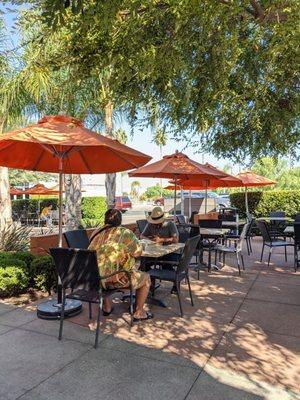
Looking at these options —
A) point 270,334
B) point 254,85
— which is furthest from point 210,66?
point 270,334

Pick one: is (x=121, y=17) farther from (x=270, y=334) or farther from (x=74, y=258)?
(x=270, y=334)

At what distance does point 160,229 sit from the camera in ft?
21.0

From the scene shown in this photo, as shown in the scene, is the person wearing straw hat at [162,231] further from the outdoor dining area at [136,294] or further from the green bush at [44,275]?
the green bush at [44,275]

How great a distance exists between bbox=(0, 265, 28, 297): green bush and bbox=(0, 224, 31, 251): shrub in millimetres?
1913

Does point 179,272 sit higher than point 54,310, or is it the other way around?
point 179,272

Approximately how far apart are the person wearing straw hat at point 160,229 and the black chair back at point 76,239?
103 cm

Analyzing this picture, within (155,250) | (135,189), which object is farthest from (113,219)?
(135,189)

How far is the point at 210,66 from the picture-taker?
538 centimetres

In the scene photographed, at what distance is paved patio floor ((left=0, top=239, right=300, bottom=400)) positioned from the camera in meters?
3.11

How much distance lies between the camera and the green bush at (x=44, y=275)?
589cm

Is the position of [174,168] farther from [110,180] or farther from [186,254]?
[110,180]

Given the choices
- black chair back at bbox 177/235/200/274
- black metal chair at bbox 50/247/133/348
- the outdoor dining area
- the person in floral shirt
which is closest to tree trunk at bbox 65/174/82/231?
the outdoor dining area

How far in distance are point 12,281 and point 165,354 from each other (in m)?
2.90

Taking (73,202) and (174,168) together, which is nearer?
(174,168)
